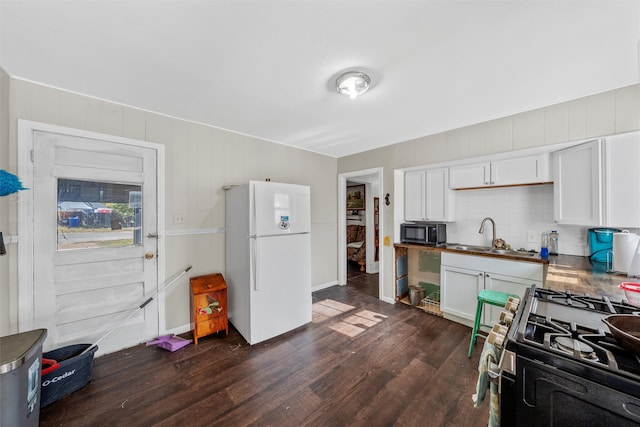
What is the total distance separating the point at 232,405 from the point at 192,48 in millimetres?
2472

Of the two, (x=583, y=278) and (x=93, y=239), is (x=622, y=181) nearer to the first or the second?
(x=583, y=278)

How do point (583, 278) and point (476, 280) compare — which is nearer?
point (583, 278)

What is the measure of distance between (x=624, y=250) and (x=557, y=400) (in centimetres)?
187

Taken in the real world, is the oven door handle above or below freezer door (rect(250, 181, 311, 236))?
below

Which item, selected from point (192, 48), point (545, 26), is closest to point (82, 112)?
point (192, 48)

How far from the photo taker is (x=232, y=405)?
171cm

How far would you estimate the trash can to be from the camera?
1226 mm

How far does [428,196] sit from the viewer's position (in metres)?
3.33

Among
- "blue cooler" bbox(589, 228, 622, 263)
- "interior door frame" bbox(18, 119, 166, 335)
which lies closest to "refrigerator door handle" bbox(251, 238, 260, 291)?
"interior door frame" bbox(18, 119, 166, 335)

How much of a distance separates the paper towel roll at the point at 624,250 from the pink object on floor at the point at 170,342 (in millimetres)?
3761

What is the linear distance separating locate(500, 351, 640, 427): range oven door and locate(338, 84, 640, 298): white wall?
8.21 ft

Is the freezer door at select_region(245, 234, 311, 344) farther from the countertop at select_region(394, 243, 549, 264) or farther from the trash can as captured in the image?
the countertop at select_region(394, 243, 549, 264)

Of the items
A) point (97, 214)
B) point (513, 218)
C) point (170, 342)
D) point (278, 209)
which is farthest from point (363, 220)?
point (97, 214)

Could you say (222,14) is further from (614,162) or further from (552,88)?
(614,162)
